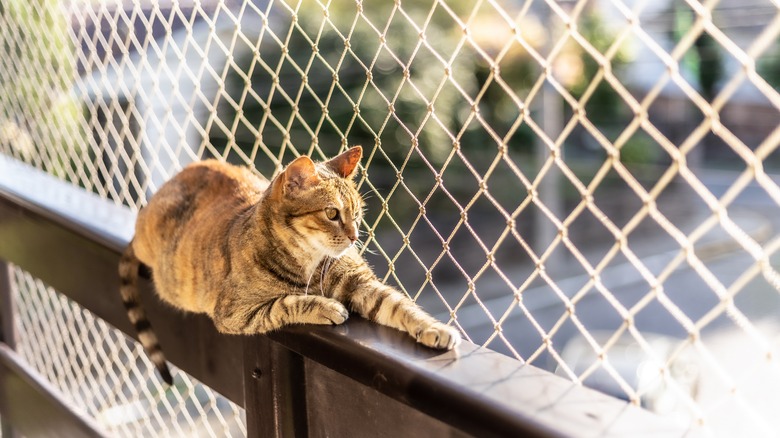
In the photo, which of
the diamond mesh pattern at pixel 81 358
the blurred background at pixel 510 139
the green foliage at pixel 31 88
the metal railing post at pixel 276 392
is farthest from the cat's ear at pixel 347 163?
the green foliage at pixel 31 88

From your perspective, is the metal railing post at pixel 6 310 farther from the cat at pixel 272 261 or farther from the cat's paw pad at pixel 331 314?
the cat's paw pad at pixel 331 314

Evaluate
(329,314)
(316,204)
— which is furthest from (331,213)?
(329,314)

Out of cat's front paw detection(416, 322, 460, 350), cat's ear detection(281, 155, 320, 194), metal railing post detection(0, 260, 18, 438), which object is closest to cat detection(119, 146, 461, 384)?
cat's ear detection(281, 155, 320, 194)

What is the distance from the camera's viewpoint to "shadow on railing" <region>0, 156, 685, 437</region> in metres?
0.92

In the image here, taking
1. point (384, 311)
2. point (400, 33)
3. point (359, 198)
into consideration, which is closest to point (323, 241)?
point (359, 198)

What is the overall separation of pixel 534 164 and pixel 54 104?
354 inches

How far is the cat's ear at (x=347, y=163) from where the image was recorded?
1.78m

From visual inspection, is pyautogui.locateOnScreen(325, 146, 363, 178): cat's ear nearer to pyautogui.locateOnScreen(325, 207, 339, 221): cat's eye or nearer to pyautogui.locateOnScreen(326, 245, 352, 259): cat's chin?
pyautogui.locateOnScreen(325, 207, 339, 221): cat's eye

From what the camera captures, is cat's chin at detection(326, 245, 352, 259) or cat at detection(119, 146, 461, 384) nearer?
cat at detection(119, 146, 461, 384)

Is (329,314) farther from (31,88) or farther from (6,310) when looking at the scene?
(31,88)

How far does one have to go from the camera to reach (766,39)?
0.80 metres

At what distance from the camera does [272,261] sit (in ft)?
5.76

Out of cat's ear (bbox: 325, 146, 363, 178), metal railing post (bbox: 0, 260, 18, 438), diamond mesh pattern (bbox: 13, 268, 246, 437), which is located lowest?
diamond mesh pattern (bbox: 13, 268, 246, 437)

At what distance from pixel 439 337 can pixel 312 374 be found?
0.76 feet
